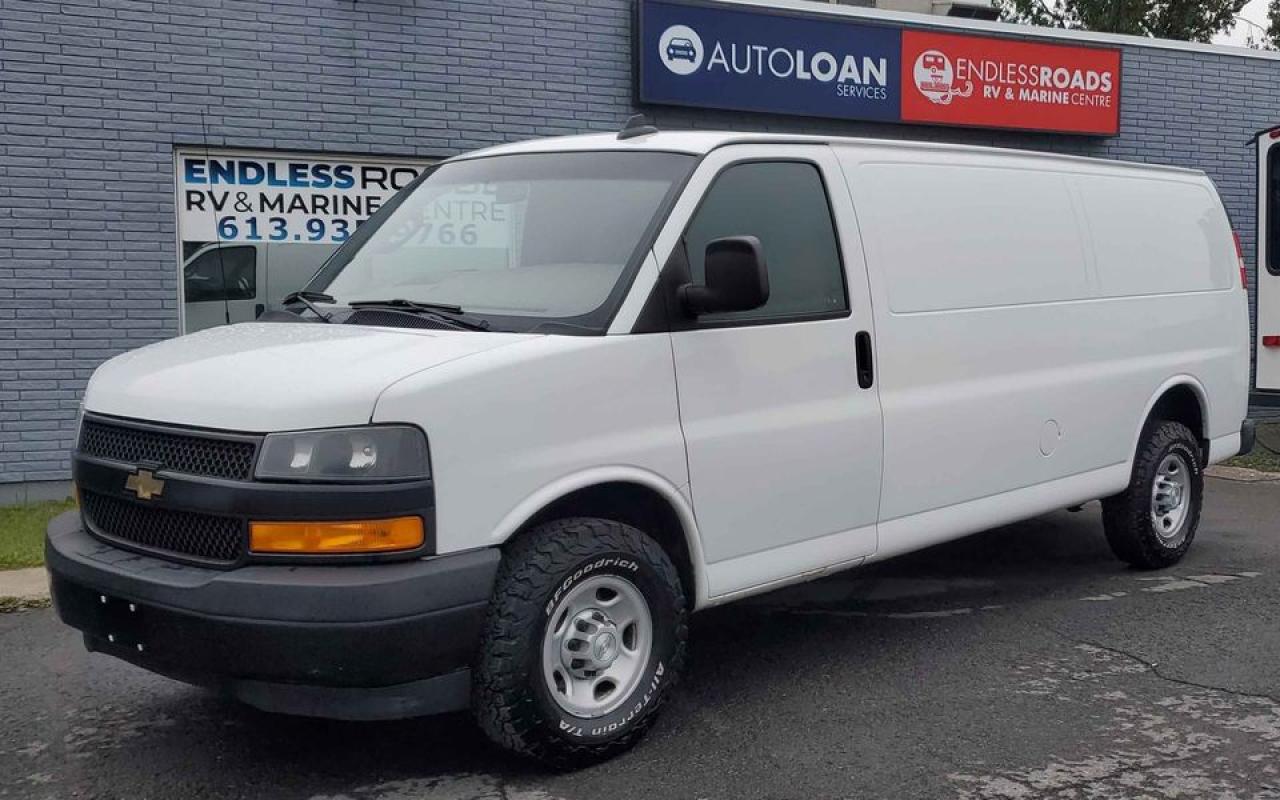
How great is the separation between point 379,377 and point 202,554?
754 millimetres

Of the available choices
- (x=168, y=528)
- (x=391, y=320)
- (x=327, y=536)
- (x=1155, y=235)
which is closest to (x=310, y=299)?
(x=391, y=320)

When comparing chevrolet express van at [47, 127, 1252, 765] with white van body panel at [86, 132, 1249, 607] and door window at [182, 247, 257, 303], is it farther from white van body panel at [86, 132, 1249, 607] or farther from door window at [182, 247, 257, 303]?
door window at [182, 247, 257, 303]

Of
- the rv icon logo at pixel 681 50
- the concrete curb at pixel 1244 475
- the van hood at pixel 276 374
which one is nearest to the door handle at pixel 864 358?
the van hood at pixel 276 374

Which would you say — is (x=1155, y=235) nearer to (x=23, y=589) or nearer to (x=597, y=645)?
(x=597, y=645)

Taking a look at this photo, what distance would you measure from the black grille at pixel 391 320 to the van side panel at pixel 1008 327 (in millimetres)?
1814

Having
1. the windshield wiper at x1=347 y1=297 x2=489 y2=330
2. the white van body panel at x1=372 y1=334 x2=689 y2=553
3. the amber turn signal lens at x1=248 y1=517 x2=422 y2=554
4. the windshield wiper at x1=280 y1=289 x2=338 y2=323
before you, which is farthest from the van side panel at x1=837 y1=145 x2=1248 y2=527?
the amber turn signal lens at x1=248 y1=517 x2=422 y2=554

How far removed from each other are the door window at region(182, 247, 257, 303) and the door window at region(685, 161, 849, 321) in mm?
5989

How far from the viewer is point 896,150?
18.1ft

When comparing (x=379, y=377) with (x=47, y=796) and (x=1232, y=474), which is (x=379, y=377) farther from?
(x=1232, y=474)

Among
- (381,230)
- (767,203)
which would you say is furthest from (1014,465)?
(381,230)

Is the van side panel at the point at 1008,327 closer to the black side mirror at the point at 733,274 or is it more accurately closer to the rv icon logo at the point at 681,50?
the black side mirror at the point at 733,274

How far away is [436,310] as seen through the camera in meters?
4.45

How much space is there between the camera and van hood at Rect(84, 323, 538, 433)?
370cm

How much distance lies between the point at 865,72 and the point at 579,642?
9.17 m
